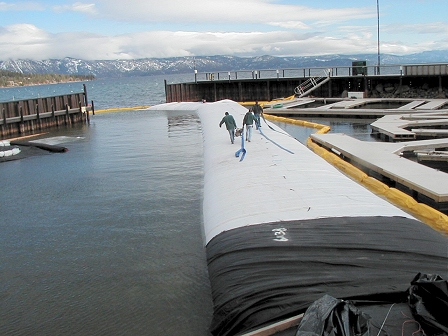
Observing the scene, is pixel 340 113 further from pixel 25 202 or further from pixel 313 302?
pixel 313 302

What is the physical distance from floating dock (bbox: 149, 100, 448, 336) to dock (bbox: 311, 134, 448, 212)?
2.38 metres

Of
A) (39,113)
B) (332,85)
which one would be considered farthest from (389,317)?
(332,85)

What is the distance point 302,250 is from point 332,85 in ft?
129

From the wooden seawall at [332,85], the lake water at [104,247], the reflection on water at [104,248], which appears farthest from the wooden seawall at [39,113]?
the wooden seawall at [332,85]

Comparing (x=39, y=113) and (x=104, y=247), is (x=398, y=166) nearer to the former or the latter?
(x=104, y=247)

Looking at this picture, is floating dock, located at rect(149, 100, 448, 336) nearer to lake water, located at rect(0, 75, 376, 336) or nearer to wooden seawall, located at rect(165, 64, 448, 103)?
lake water, located at rect(0, 75, 376, 336)

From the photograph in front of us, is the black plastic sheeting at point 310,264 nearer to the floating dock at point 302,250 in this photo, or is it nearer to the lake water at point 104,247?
the floating dock at point 302,250

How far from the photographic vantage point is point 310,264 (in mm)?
8094

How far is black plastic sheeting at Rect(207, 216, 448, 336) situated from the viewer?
7133 millimetres

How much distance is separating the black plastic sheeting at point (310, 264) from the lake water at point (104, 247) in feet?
3.95

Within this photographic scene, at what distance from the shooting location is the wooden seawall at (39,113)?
3294 cm

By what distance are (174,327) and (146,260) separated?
2880 millimetres

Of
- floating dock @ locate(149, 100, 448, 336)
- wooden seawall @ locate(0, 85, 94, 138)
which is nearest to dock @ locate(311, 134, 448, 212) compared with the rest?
floating dock @ locate(149, 100, 448, 336)

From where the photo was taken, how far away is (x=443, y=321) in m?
6.05
